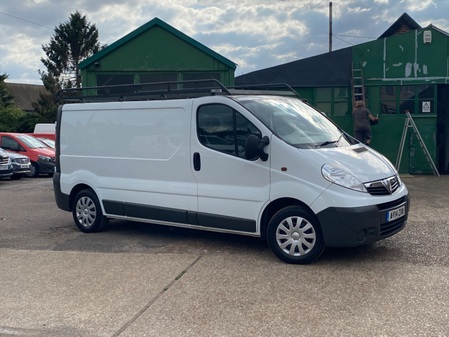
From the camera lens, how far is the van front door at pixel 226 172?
6477 millimetres

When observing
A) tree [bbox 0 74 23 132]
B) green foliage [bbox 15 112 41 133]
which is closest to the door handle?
green foliage [bbox 15 112 41 133]

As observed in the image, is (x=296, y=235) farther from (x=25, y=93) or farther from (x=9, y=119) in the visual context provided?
(x=25, y=93)

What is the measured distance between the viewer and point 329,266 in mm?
6055

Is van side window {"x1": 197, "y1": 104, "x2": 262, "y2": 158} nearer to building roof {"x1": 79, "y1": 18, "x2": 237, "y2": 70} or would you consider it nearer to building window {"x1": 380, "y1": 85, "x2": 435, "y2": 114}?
building roof {"x1": 79, "y1": 18, "x2": 237, "y2": 70}

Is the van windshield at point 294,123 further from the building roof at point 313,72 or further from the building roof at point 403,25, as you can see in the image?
the building roof at point 403,25

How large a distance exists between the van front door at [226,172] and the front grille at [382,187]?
120cm

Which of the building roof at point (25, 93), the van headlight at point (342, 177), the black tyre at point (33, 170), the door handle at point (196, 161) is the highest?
the building roof at point (25, 93)

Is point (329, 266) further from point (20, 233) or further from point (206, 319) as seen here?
point (20, 233)

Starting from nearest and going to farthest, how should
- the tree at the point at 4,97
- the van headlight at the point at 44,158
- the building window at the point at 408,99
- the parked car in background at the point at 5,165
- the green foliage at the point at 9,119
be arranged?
1. the building window at the point at 408,99
2. the parked car in background at the point at 5,165
3. the van headlight at the point at 44,158
4. the green foliage at the point at 9,119
5. the tree at the point at 4,97

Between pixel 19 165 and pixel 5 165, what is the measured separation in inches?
33.6

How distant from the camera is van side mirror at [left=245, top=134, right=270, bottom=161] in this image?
246 inches

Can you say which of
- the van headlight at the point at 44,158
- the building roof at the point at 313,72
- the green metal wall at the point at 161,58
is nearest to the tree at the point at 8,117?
the van headlight at the point at 44,158

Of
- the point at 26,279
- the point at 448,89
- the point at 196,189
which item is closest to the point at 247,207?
the point at 196,189

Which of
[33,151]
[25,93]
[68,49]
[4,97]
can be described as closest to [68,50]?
[68,49]
